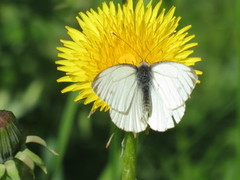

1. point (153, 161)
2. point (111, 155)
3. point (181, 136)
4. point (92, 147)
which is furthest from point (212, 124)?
point (111, 155)

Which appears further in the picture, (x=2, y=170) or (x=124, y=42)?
(x=124, y=42)

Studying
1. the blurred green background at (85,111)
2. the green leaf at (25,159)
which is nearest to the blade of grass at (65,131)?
the green leaf at (25,159)

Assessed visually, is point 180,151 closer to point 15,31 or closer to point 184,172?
point 184,172

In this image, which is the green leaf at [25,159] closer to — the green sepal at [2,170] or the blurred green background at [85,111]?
→ the green sepal at [2,170]

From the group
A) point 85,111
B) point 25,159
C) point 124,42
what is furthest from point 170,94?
point 85,111

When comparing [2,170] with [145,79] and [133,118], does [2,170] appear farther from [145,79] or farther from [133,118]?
[145,79]

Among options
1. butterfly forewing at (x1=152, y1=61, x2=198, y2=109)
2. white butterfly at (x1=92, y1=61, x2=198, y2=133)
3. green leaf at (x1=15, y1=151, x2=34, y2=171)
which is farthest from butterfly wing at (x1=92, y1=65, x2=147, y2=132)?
green leaf at (x1=15, y1=151, x2=34, y2=171)

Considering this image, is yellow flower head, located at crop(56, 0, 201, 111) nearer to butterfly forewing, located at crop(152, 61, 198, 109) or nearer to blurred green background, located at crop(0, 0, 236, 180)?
butterfly forewing, located at crop(152, 61, 198, 109)
